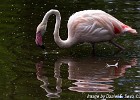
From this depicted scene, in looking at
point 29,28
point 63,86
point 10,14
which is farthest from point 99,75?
point 10,14

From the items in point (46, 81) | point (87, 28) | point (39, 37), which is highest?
point (87, 28)

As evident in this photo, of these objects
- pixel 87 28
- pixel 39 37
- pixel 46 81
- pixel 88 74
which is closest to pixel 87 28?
pixel 87 28

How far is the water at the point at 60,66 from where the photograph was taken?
8.64 m

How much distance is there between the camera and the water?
340 inches

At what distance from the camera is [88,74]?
31.8ft

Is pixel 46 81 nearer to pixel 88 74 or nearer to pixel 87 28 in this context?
pixel 88 74

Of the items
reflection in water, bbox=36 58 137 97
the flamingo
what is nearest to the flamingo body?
the flamingo

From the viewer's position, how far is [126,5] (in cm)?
1591

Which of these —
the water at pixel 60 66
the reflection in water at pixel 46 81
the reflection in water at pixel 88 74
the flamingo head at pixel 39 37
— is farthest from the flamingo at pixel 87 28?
the reflection in water at pixel 46 81

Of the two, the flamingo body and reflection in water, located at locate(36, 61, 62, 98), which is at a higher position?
the flamingo body

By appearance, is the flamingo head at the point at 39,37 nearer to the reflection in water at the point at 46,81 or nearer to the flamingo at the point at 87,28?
the flamingo at the point at 87,28

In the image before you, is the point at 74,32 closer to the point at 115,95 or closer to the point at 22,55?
the point at 22,55

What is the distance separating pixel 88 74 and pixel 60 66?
83 centimetres

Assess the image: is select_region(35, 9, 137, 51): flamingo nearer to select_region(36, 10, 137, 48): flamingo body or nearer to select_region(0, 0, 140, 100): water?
select_region(36, 10, 137, 48): flamingo body
